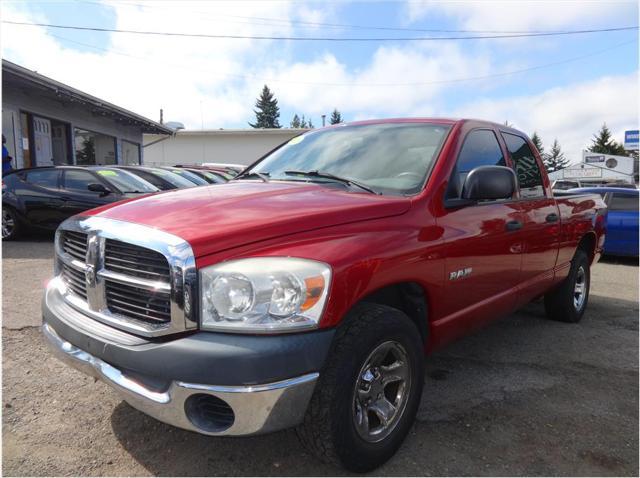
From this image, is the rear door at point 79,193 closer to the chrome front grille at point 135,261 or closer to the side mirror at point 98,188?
the side mirror at point 98,188

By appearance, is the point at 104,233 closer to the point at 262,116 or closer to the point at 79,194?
the point at 79,194

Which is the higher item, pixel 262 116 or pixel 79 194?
pixel 262 116

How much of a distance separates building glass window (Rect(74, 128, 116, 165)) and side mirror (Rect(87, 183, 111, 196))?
28.5 ft

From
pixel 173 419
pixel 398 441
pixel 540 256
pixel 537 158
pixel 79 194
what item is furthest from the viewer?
pixel 79 194

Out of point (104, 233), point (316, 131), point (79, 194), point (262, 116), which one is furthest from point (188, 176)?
point (262, 116)

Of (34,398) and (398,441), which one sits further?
(34,398)

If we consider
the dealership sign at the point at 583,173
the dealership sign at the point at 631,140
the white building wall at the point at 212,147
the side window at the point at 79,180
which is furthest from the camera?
the dealership sign at the point at 583,173

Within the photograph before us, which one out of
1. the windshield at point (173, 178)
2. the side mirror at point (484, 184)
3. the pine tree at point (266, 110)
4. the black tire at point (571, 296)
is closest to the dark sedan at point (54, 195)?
the windshield at point (173, 178)

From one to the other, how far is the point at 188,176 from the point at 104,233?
29.1 ft

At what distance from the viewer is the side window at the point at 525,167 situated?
12.1ft

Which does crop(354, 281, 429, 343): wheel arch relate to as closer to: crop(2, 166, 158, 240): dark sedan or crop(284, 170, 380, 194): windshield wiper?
crop(284, 170, 380, 194): windshield wiper

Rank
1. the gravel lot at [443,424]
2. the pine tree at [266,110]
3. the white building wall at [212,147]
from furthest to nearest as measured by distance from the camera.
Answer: the pine tree at [266,110], the white building wall at [212,147], the gravel lot at [443,424]

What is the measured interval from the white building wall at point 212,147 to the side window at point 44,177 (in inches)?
889

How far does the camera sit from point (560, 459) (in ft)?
7.96
